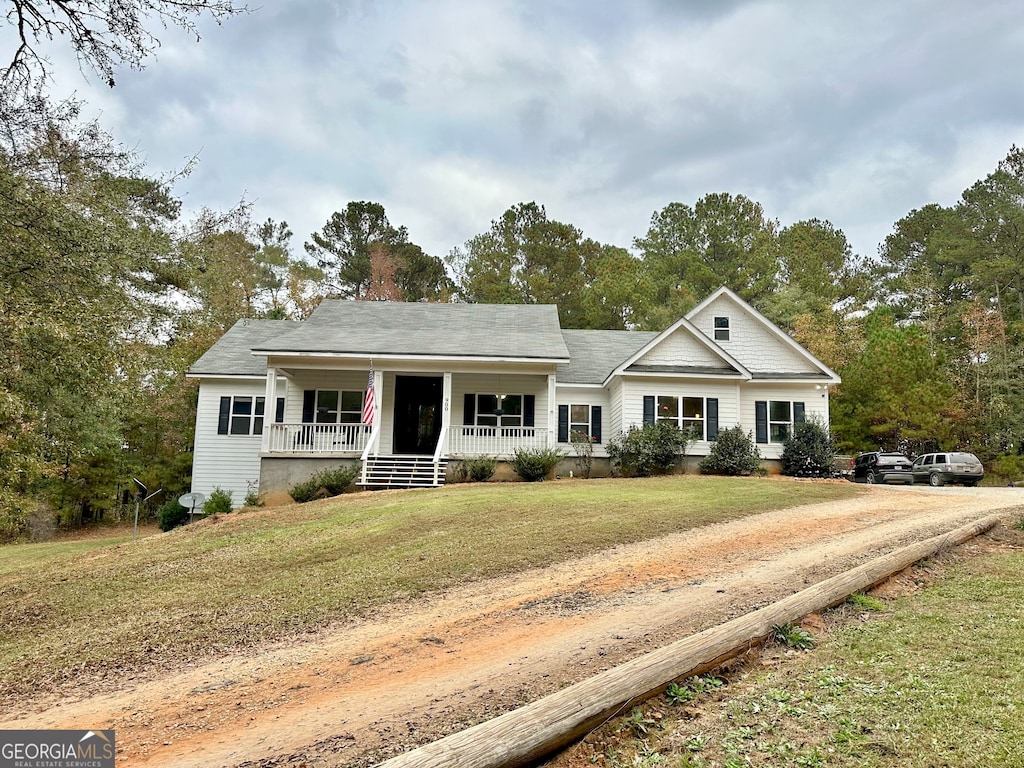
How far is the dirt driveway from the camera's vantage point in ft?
13.2

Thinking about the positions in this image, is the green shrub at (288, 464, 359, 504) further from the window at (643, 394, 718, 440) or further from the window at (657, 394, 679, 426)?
the window at (657, 394, 679, 426)

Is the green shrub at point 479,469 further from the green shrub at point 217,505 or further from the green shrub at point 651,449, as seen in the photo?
the green shrub at point 217,505

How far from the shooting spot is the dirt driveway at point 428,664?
4.02 metres

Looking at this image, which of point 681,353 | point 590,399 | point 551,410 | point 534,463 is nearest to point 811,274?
point 681,353

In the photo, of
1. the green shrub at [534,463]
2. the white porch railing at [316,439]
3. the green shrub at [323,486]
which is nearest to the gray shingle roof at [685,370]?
the green shrub at [534,463]

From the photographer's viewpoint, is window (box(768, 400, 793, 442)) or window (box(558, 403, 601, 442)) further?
window (box(558, 403, 601, 442))

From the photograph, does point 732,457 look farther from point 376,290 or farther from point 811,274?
point 376,290

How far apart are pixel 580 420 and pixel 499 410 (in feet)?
9.38

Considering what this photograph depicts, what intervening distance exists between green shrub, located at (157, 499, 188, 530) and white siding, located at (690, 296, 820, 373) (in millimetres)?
17789

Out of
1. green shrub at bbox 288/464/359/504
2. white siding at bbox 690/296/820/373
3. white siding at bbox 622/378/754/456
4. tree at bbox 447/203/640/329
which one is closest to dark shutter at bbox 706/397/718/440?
white siding at bbox 622/378/754/456

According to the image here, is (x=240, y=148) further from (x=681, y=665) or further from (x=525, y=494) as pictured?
(x=681, y=665)

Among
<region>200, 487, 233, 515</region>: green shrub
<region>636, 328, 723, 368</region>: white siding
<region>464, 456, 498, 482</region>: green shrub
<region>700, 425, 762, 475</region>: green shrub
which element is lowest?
<region>200, 487, 233, 515</region>: green shrub

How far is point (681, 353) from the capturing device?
20.9m

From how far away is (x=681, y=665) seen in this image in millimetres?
4574
